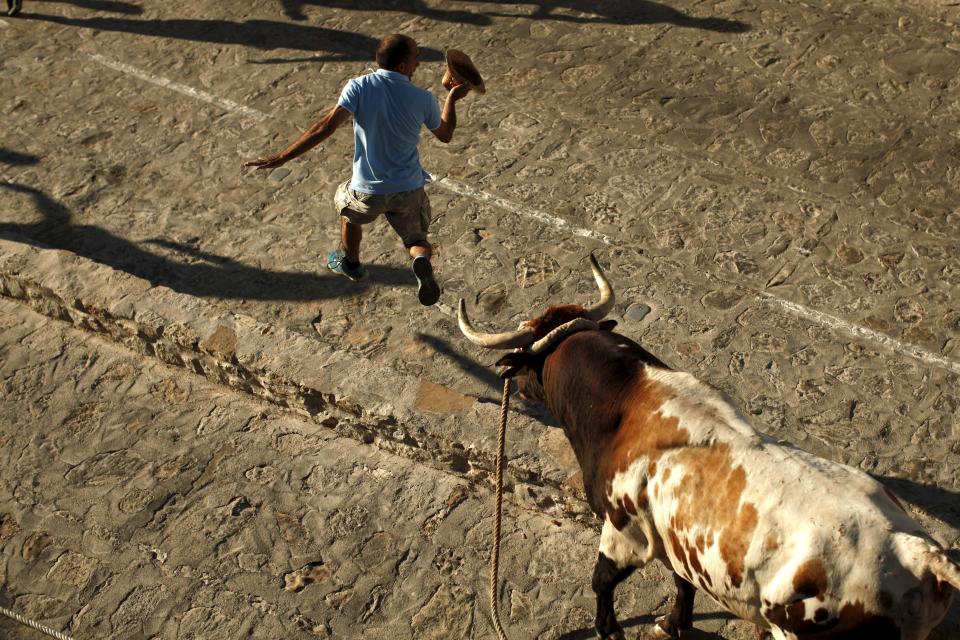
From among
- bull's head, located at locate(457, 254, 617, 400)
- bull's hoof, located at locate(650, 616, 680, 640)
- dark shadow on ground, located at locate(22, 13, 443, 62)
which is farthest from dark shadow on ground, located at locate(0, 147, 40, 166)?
bull's hoof, located at locate(650, 616, 680, 640)

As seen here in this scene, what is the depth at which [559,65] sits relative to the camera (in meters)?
10.3

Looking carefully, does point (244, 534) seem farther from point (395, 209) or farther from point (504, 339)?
point (395, 209)

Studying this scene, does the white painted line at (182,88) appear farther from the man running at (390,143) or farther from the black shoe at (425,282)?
the black shoe at (425,282)

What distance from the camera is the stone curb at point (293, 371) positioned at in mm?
6062

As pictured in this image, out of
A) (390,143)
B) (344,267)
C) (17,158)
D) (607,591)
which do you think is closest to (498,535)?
(607,591)

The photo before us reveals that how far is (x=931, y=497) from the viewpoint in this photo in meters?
5.69

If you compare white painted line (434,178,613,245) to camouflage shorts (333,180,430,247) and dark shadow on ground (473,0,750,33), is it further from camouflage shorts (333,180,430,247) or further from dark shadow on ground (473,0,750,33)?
dark shadow on ground (473,0,750,33)

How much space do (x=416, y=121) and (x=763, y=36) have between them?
5.19 metres

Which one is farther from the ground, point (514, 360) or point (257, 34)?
point (514, 360)

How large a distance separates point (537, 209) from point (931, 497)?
12.9 ft

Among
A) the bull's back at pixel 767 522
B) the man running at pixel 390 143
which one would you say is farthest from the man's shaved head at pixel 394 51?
the bull's back at pixel 767 522

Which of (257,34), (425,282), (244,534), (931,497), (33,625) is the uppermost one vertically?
(425,282)

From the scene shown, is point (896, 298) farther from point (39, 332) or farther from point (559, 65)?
point (39, 332)

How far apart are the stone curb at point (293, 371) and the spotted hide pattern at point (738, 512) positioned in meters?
0.93
